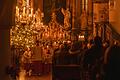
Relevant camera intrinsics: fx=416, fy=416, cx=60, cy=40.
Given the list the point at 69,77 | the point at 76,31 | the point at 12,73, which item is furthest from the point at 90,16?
the point at 12,73

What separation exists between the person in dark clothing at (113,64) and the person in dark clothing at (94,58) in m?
0.90

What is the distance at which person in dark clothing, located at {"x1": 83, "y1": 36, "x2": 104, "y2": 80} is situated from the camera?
7.86 metres

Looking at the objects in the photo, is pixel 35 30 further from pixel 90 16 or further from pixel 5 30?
pixel 5 30

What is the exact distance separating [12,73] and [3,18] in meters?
0.70

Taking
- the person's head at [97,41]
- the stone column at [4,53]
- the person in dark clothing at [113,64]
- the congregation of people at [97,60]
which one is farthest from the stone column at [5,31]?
the person's head at [97,41]

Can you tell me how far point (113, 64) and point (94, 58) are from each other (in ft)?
4.82

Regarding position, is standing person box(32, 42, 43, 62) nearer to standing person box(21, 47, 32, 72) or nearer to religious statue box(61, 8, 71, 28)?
standing person box(21, 47, 32, 72)

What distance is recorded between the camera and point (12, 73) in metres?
5.20

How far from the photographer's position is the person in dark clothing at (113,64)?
21.9 feet

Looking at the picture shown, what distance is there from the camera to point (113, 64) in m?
6.73

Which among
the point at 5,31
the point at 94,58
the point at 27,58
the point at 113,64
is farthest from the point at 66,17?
the point at 5,31

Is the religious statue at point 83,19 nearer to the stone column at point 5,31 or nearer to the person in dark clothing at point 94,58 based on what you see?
the person in dark clothing at point 94,58

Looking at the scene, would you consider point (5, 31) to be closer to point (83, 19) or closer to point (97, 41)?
point (97, 41)

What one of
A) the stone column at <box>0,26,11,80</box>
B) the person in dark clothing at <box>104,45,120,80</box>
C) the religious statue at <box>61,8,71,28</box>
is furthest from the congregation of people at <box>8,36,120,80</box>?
the religious statue at <box>61,8,71,28</box>
